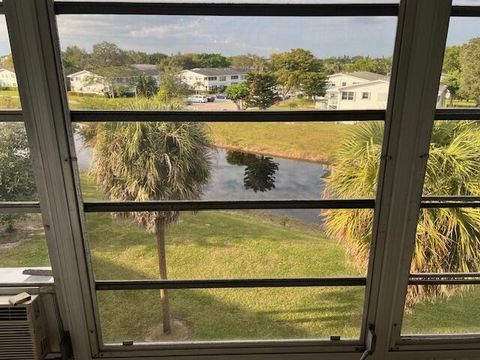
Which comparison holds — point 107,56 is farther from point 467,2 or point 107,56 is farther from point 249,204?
point 467,2

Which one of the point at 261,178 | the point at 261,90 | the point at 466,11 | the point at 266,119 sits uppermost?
the point at 466,11

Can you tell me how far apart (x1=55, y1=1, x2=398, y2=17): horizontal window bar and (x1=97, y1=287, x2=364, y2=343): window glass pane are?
1.14m

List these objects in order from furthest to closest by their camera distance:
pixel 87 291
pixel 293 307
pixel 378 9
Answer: pixel 293 307 → pixel 87 291 → pixel 378 9

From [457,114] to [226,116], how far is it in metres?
0.87

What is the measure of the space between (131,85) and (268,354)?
1307mm

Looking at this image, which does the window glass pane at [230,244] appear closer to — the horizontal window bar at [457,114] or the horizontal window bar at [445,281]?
the horizontal window bar at [445,281]

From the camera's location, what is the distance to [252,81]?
1496 mm

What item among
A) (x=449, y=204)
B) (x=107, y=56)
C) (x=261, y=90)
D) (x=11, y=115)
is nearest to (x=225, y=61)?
(x=261, y=90)

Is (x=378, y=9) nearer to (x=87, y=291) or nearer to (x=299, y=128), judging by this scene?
(x=299, y=128)

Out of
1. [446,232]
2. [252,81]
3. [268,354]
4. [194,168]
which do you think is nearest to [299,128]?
[252,81]

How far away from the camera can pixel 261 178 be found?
5.35 ft

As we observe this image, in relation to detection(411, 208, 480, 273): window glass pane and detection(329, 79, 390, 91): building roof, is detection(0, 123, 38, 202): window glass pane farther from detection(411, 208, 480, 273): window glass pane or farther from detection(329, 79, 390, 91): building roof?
detection(411, 208, 480, 273): window glass pane

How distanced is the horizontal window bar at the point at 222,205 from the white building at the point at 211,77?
46 cm

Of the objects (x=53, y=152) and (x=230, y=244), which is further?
(x=230, y=244)
